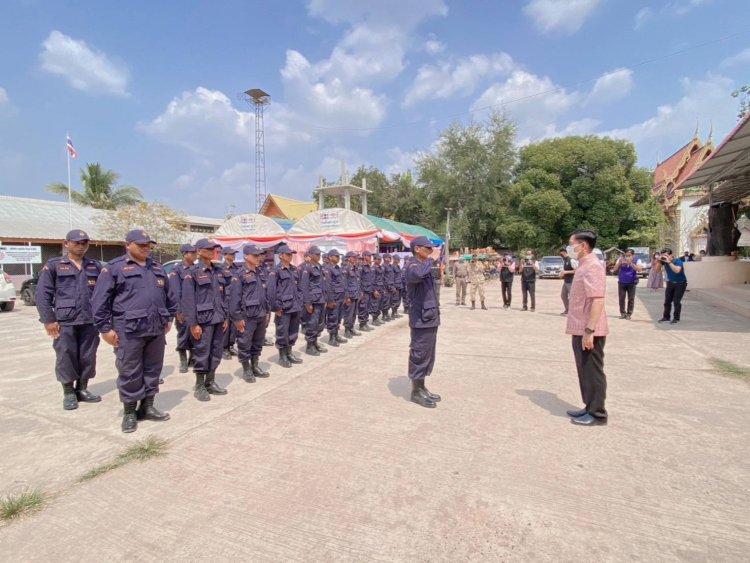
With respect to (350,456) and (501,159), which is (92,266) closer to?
(350,456)

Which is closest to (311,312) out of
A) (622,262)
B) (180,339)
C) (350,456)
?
(180,339)

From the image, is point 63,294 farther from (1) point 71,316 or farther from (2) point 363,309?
(2) point 363,309

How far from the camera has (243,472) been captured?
3037 mm

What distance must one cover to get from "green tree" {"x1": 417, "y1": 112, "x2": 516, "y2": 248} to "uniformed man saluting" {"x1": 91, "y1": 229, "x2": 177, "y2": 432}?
101ft

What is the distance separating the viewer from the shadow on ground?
4176mm

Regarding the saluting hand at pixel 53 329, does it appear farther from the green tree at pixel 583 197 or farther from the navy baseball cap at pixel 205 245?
the green tree at pixel 583 197

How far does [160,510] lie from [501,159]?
34022mm

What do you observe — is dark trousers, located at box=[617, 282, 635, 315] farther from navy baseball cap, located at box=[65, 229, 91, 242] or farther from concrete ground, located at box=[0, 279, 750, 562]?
navy baseball cap, located at box=[65, 229, 91, 242]

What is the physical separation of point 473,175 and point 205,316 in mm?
31383

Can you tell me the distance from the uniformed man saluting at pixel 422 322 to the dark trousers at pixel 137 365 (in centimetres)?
255

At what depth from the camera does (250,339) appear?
5336 mm

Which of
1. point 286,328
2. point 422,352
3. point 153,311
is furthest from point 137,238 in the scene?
point 422,352

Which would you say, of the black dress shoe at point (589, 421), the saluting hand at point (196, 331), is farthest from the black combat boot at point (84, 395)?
the black dress shoe at point (589, 421)

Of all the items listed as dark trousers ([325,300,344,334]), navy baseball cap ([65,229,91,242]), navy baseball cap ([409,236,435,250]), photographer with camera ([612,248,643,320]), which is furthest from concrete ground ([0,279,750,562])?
photographer with camera ([612,248,643,320])
